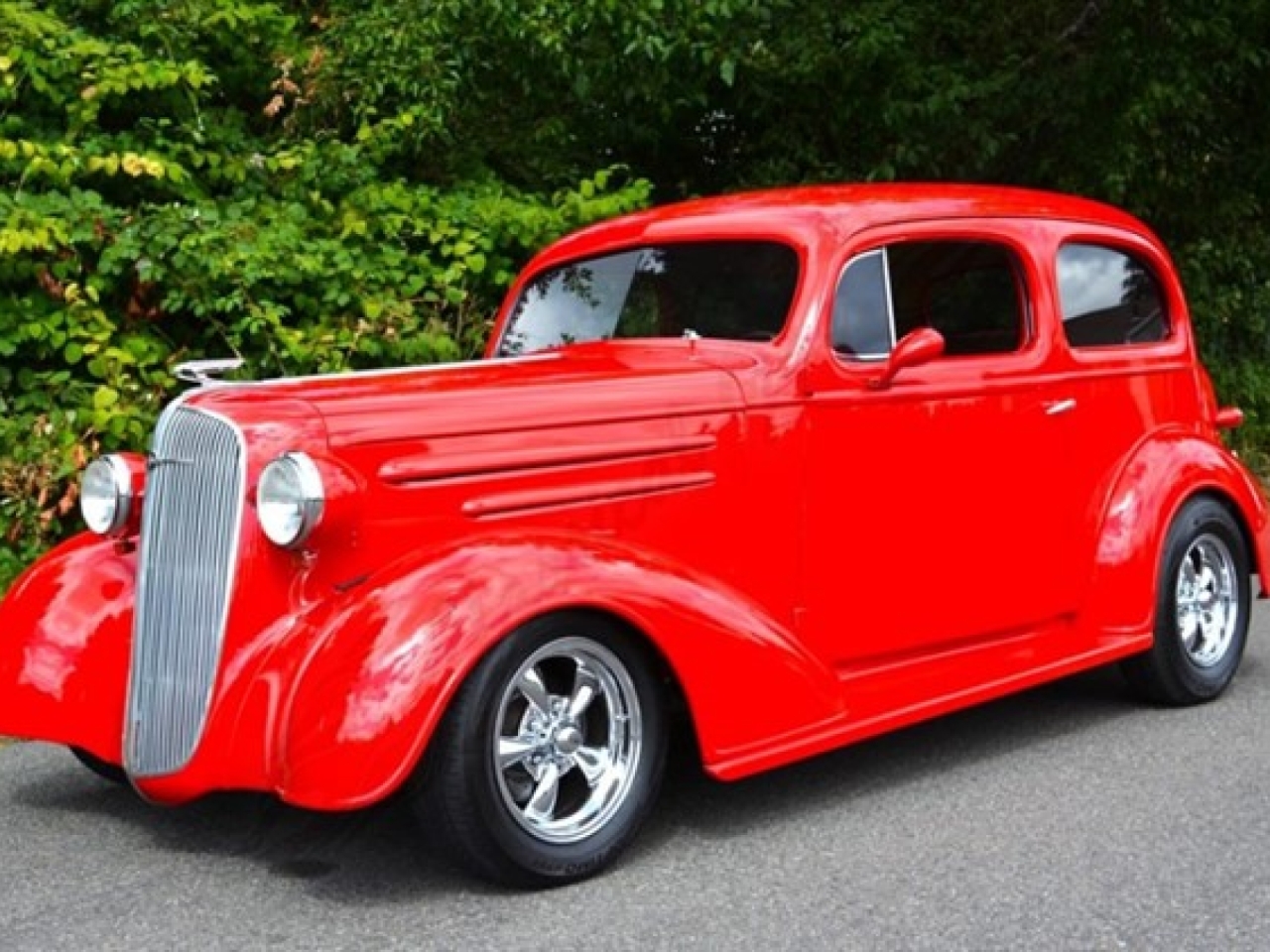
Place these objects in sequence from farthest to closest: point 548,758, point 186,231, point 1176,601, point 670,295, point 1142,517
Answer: point 186,231
point 1176,601
point 1142,517
point 670,295
point 548,758

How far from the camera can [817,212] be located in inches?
190

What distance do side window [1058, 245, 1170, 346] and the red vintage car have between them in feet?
0.07

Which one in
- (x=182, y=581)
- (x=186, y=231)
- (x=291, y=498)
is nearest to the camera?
(x=291, y=498)

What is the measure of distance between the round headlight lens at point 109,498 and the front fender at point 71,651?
0.13 meters

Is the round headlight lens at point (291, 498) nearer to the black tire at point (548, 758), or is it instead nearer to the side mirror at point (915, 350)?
the black tire at point (548, 758)

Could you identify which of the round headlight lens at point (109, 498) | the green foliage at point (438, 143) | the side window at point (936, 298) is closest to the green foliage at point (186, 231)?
the green foliage at point (438, 143)

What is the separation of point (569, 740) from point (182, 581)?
107 centimetres

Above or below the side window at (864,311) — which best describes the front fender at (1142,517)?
below

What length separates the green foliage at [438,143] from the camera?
7.35 meters

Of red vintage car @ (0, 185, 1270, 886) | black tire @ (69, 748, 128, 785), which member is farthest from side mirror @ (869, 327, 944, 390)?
black tire @ (69, 748, 128, 785)

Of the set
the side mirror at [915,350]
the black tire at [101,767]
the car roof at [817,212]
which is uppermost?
the car roof at [817,212]

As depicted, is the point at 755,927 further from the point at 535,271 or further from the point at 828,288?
the point at 535,271

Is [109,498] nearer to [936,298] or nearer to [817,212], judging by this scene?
[817,212]

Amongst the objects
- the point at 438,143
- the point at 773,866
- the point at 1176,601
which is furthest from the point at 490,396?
the point at 438,143
